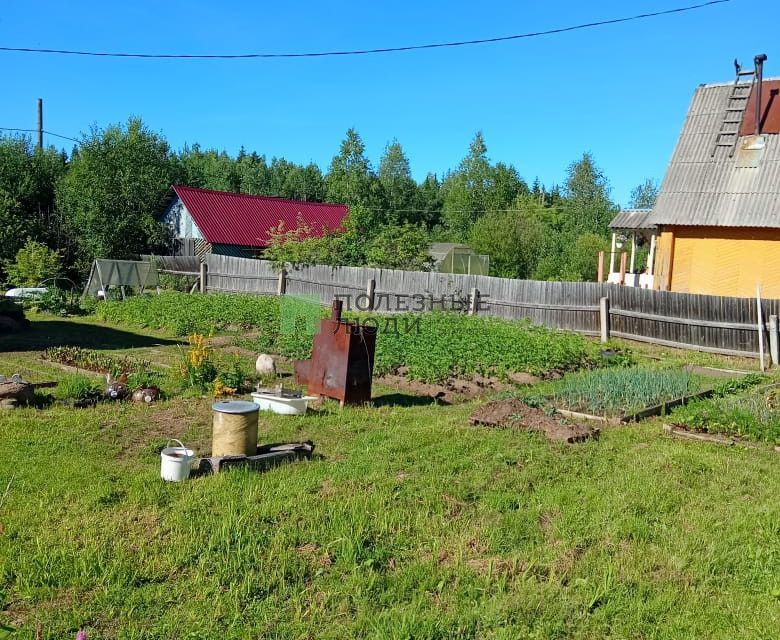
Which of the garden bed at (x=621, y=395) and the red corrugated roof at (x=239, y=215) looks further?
the red corrugated roof at (x=239, y=215)

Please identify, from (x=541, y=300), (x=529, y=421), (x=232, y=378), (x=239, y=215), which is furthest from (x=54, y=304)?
(x=529, y=421)

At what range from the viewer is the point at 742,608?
4.18m

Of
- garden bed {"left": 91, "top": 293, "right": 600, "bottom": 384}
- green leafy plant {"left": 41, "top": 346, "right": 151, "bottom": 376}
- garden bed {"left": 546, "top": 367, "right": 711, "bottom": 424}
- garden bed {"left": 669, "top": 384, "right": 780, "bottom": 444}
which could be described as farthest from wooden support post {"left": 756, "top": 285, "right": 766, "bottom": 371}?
green leafy plant {"left": 41, "top": 346, "right": 151, "bottom": 376}

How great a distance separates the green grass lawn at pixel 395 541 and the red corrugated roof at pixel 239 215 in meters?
23.8

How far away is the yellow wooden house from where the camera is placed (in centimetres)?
1762

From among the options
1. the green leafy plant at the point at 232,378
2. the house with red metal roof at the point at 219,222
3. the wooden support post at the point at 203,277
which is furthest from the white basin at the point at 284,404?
the house with red metal roof at the point at 219,222

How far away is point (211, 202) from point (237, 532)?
29.8 m

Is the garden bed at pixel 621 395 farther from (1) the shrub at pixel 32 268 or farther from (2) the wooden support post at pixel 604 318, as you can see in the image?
(1) the shrub at pixel 32 268

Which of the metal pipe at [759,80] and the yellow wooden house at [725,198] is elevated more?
the metal pipe at [759,80]

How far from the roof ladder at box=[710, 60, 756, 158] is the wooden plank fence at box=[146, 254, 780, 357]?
537cm

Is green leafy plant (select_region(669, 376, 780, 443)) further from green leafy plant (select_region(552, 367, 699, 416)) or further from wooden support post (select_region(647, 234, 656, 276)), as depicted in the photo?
wooden support post (select_region(647, 234, 656, 276))

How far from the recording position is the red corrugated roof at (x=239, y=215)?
31391mm

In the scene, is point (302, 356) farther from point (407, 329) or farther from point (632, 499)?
point (632, 499)

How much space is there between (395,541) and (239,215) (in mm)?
29811
